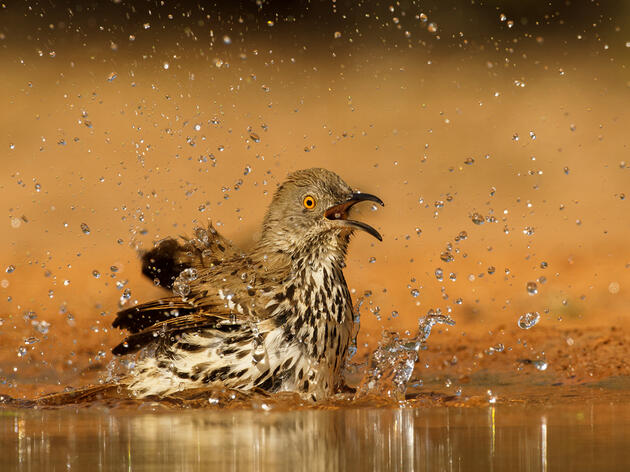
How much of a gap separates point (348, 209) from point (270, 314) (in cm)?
106

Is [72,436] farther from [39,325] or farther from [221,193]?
[221,193]

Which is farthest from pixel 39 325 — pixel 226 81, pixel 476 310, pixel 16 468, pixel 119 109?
pixel 226 81

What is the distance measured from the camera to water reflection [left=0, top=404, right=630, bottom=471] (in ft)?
13.3

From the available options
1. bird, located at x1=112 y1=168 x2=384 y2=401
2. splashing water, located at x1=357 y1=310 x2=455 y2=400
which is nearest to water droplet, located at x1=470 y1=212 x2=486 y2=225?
splashing water, located at x1=357 y1=310 x2=455 y2=400

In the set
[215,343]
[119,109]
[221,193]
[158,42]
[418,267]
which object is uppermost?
[158,42]

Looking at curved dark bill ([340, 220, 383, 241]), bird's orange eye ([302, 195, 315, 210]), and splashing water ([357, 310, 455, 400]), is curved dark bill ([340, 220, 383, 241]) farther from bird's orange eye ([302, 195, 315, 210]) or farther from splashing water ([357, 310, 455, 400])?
splashing water ([357, 310, 455, 400])

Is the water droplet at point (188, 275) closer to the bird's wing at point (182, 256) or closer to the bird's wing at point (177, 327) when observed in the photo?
the bird's wing at point (182, 256)

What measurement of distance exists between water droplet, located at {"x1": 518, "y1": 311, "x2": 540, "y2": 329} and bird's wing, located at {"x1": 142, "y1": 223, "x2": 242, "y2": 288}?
9.81 ft

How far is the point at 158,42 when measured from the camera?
22.2 meters

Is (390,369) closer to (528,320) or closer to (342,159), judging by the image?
(528,320)

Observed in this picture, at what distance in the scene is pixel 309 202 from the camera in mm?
6941

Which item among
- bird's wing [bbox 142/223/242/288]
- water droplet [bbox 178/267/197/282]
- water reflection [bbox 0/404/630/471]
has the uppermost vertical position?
bird's wing [bbox 142/223/242/288]

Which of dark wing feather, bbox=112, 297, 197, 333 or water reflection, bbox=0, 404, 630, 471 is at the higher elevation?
dark wing feather, bbox=112, 297, 197, 333

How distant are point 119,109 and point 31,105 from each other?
6.01 feet
